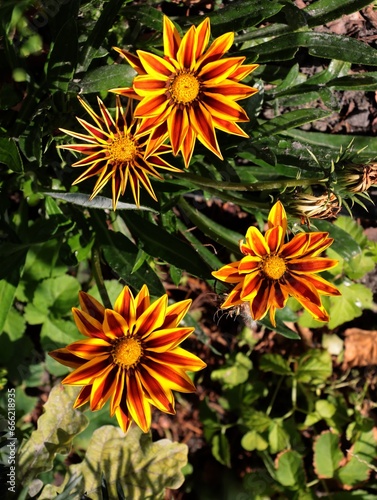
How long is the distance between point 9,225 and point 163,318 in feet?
2.83

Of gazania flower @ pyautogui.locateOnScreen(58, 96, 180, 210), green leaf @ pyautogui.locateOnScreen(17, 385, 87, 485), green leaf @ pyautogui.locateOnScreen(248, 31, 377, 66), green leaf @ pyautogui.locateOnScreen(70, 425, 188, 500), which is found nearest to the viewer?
gazania flower @ pyautogui.locateOnScreen(58, 96, 180, 210)

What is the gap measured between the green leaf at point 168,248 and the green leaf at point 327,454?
4.06 ft

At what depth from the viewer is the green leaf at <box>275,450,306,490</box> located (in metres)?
2.60

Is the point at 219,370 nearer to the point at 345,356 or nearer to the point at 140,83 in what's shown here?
the point at 345,356

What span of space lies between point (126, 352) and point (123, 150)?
58 cm

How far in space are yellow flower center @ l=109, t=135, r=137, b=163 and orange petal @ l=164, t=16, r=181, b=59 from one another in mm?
286

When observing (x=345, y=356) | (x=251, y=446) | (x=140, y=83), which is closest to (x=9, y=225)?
(x=140, y=83)

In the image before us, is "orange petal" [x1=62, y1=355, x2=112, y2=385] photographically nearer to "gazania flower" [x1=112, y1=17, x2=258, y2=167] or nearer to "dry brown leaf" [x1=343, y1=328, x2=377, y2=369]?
"gazania flower" [x1=112, y1=17, x2=258, y2=167]

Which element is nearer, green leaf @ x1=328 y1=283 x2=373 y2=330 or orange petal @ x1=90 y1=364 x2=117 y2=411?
orange petal @ x1=90 y1=364 x2=117 y2=411

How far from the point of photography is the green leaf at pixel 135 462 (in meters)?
2.34

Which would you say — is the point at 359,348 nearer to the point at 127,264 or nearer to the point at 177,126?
the point at 127,264

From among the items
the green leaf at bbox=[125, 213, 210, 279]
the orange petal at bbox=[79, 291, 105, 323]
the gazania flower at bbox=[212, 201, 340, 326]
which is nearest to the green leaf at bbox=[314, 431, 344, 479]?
the green leaf at bbox=[125, 213, 210, 279]

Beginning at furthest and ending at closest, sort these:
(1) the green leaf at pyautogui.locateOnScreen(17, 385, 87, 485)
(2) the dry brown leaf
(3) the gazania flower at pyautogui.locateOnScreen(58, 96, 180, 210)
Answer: (2) the dry brown leaf
(1) the green leaf at pyautogui.locateOnScreen(17, 385, 87, 485)
(3) the gazania flower at pyautogui.locateOnScreen(58, 96, 180, 210)

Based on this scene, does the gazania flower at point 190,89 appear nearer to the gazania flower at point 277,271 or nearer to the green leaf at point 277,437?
the gazania flower at point 277,271
